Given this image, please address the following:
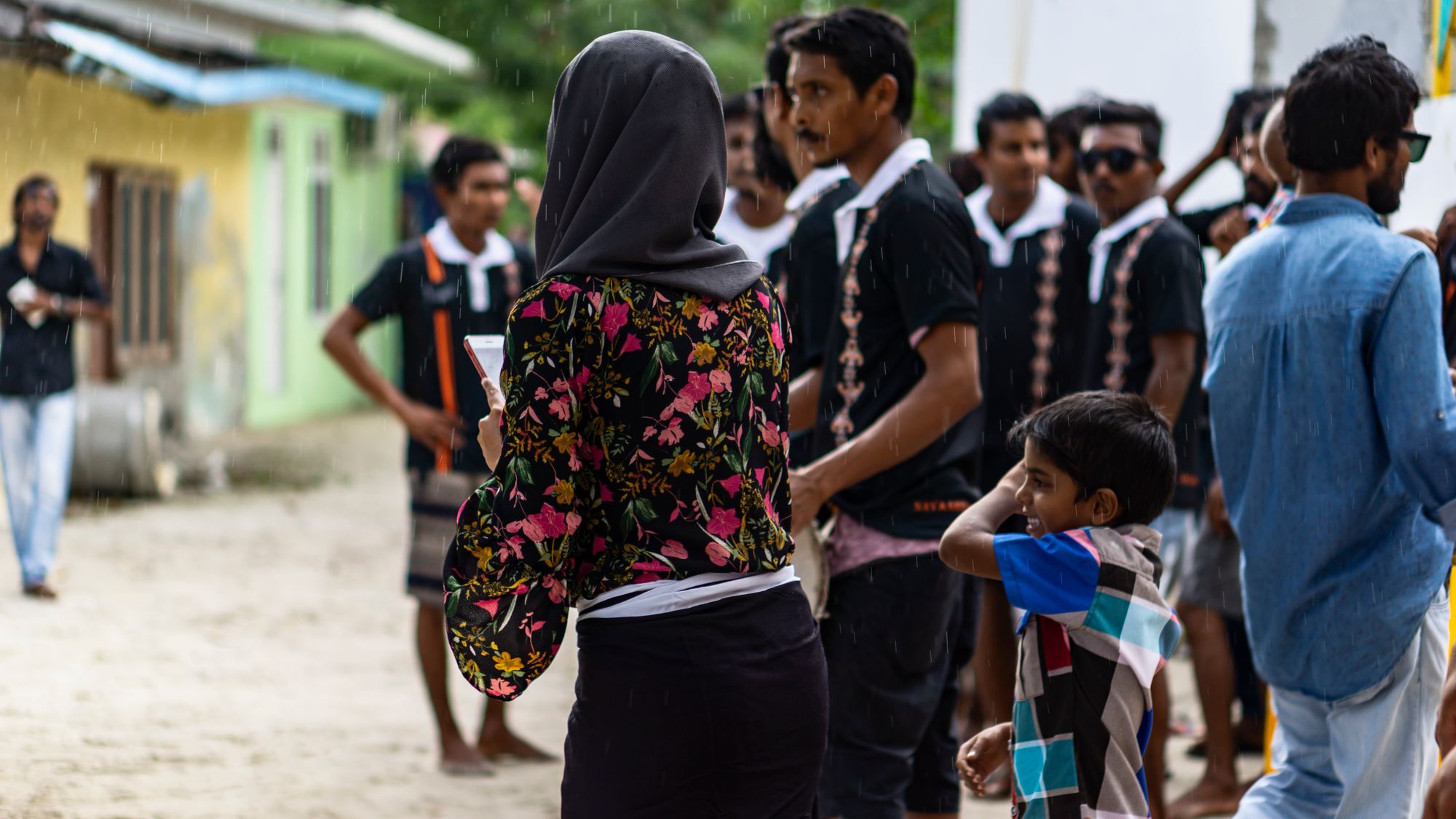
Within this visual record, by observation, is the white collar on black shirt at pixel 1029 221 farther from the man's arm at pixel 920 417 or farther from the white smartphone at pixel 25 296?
the white smartphone at pixel 25 296

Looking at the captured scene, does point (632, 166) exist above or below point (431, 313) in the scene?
above

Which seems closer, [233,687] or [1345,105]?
[1345,105]

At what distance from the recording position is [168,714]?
6477 mm

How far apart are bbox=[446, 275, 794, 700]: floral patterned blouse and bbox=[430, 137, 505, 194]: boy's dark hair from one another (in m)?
3.61

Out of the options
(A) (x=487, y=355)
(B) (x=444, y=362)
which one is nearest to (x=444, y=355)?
(B) (x=444, y=362)

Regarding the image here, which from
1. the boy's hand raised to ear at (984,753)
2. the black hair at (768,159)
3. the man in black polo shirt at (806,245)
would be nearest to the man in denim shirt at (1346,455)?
the boy's hand raised to ear at (984,753)

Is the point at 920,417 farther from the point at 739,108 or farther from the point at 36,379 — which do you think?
Answer: the point at 36,379

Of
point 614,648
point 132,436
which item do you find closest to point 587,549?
point 614,648

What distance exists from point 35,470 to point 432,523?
424cm

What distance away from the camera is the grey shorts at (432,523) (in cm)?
557

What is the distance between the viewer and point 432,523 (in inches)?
222

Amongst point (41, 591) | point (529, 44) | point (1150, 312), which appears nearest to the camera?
point (1150, 312)

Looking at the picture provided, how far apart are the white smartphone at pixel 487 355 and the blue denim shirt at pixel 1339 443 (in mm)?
1630

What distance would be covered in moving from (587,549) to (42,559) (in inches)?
290
